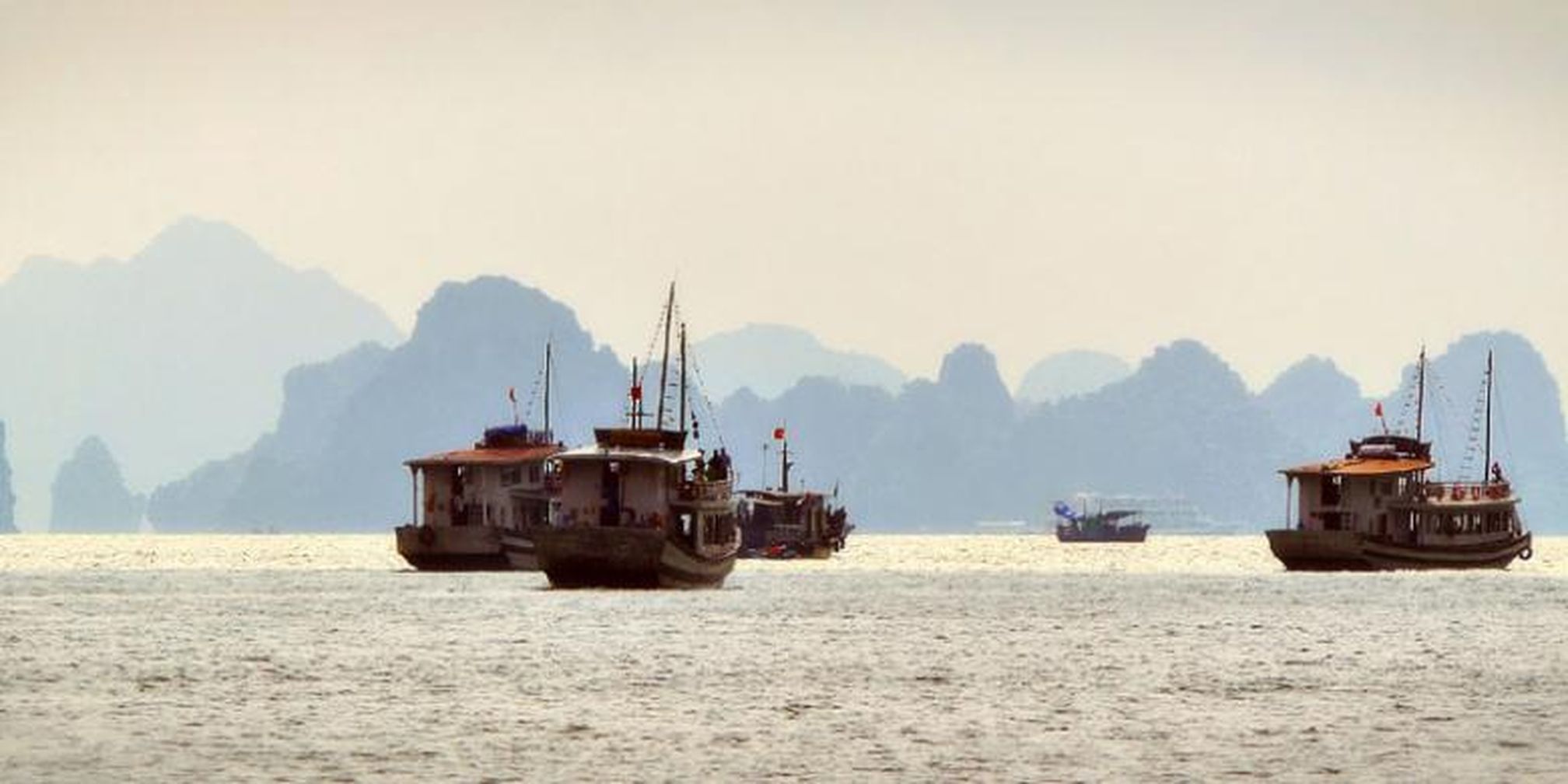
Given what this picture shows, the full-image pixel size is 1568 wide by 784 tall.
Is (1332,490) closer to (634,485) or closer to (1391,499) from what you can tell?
(1391,499)

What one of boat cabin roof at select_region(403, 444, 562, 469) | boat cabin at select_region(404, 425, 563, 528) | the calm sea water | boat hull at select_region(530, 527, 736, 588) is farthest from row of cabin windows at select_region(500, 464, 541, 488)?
boat hull at select_region(530, 527, 736, 588)

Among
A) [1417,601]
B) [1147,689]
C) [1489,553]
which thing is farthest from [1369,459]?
[1147,689]

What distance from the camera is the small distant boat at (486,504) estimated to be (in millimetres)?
128250

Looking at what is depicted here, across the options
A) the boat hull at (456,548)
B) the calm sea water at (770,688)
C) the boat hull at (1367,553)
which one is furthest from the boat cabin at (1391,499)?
the boat hull at (456,548)

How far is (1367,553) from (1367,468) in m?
4.68

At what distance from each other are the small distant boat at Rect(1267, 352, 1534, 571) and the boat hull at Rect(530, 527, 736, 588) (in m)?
41.2

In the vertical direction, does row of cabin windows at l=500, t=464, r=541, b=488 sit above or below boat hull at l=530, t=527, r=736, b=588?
above

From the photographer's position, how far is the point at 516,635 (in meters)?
79.6

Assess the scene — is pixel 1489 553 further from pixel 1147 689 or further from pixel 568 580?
pixel 1147 689

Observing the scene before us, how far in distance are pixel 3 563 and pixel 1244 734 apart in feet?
538

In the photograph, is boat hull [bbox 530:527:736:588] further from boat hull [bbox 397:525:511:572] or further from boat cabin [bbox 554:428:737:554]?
boat hull [bbox 397:525:511:572]

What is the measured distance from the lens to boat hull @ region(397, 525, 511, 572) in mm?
129000

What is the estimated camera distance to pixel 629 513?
101 meters

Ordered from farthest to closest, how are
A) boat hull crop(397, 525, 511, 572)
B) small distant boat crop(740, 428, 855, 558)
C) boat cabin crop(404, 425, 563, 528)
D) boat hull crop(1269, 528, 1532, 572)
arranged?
1. small distant boat crop(740, 428, 855, 558)
2. boat hull crop(1269, 528, 1532, 572)
3. boat hull crop(397, 525, 511, 572)
4. boat cabin crop(404, 425, 563, 528)
